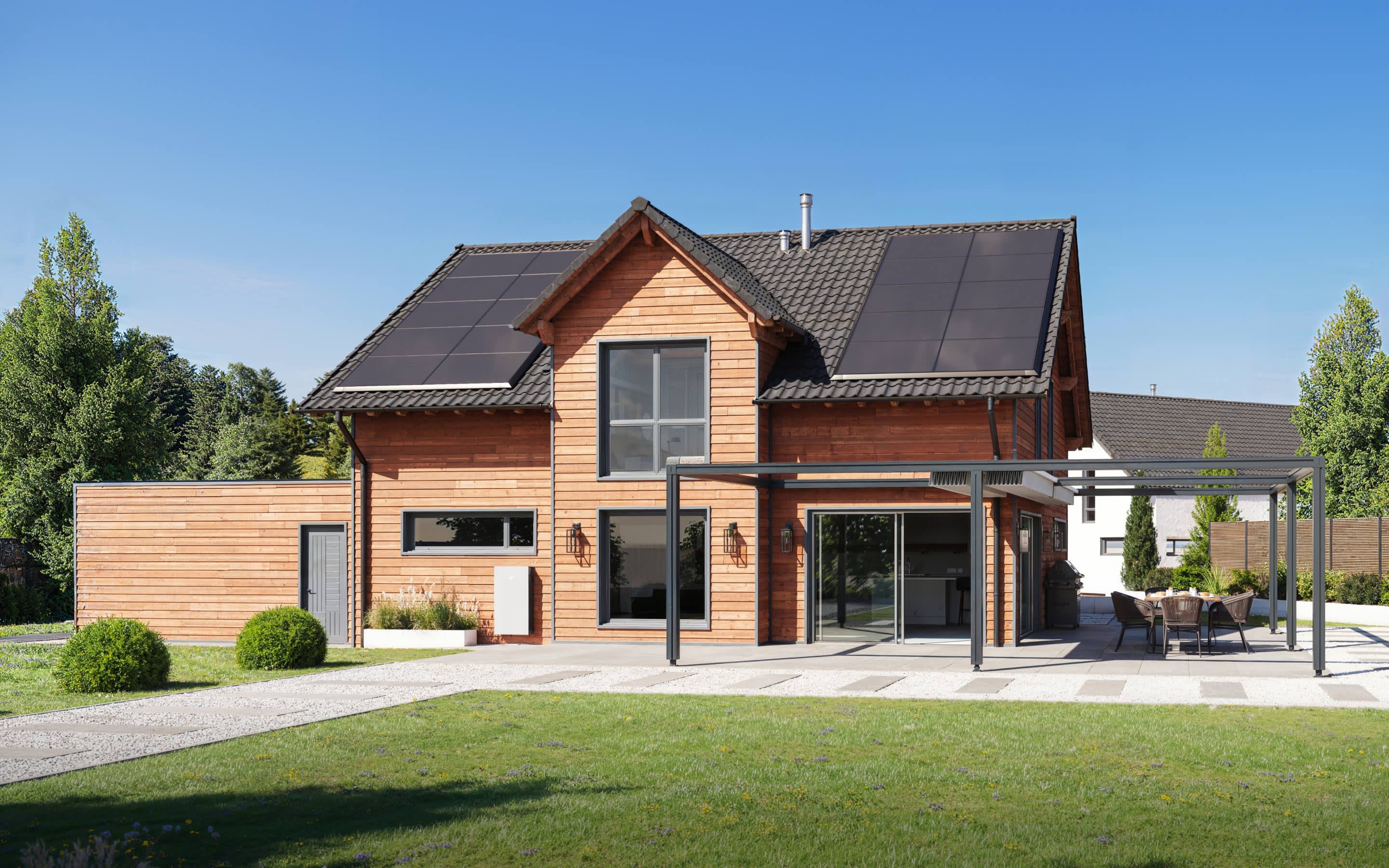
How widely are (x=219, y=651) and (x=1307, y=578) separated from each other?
23.0 metres

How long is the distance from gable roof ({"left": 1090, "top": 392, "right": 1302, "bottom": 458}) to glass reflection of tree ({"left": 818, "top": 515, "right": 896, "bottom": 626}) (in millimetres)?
27897

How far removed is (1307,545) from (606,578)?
1803 cm

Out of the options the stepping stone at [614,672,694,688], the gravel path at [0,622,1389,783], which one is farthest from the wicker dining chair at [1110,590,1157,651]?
the stepping stone at [614,672,694,688]

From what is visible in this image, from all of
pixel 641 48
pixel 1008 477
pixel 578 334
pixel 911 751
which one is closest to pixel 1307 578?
pixel 1008 477

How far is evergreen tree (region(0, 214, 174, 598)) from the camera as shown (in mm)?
32281

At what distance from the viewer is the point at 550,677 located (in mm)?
15242

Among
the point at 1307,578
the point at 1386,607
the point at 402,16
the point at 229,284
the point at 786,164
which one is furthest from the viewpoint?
the point at 229,284

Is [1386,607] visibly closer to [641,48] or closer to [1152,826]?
[641,48]

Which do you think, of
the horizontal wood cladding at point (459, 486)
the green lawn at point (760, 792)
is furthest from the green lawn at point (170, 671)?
the green lawn at point (760, 792)

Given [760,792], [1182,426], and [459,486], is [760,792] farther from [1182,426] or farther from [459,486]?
[1182,426]

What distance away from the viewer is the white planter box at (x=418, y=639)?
64.8 feet

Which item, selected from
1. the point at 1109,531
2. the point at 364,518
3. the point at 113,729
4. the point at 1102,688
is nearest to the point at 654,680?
the point at 1102,688

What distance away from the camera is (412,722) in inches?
443

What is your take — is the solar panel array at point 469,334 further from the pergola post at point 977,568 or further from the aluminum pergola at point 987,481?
the pergola post at point 977,568
